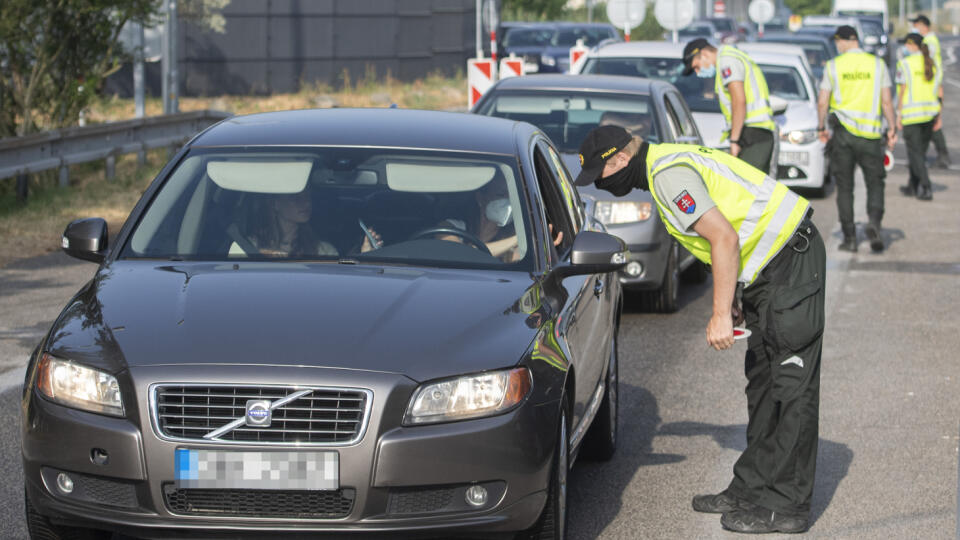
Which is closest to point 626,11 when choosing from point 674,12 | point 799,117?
point 674,12

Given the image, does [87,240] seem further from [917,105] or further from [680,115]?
[917,105]

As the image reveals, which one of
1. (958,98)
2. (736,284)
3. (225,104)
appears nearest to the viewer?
(736,284)

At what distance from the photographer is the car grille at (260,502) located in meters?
4.37

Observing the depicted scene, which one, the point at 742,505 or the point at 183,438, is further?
the point at 742,505

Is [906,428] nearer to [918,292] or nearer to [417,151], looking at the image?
[417,151]

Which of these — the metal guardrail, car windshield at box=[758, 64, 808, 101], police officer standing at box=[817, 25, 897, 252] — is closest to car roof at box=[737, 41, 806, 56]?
car windshield at box=[758, 64, 808, 101]

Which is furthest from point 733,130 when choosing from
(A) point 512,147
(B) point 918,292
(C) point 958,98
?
(C) point 958,98

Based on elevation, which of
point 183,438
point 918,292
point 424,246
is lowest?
point 918,292

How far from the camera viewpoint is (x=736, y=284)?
548 cm

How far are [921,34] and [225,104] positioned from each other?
15.9 meters

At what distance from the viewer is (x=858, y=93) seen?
13.2 meters

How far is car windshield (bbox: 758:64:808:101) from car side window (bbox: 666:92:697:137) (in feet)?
18.3

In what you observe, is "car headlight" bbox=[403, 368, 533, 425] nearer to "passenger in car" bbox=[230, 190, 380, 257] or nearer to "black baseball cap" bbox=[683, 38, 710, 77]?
"passenger in car" bbox=[230, 190, 380, 257]

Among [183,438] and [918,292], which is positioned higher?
[183,438]
